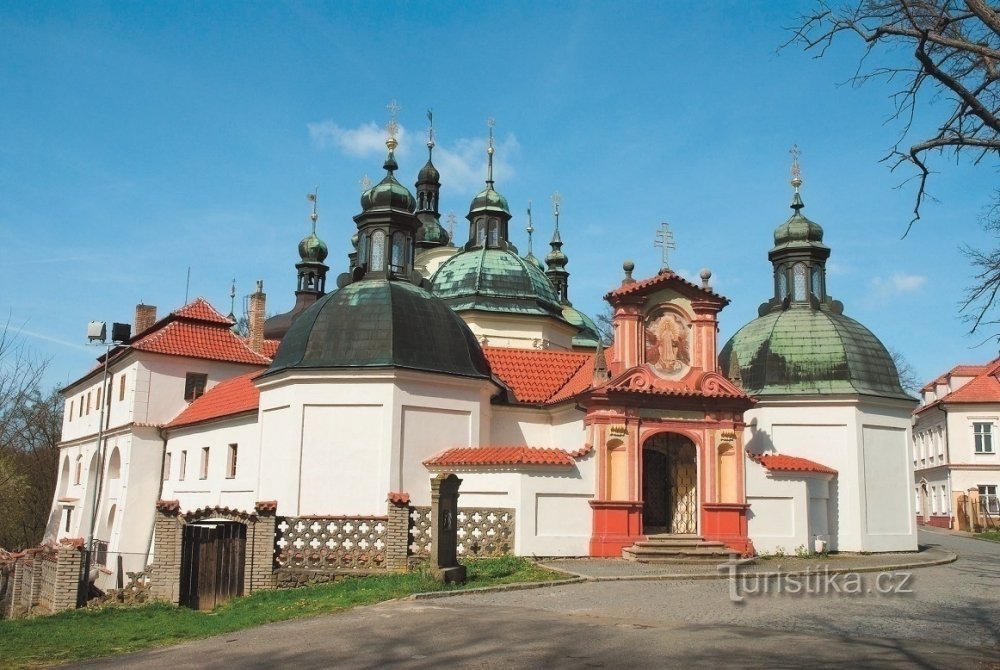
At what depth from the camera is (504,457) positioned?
21.5 meters

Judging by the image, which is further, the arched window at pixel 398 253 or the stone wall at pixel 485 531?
the arched window at pixel 398 253

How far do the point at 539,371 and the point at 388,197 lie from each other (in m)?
6.90

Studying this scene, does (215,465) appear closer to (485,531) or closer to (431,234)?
(485,531)

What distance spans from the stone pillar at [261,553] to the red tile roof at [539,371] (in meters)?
9.07

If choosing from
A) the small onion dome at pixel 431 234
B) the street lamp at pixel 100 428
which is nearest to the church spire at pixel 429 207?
the small onion dome at pixel 431 234

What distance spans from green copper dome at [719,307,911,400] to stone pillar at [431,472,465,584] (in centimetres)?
1116

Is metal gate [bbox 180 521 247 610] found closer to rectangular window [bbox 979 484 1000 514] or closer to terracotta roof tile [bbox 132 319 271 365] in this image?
terracotta roof tile [bbox 132 319 271 365]

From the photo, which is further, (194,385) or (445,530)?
(194,385)

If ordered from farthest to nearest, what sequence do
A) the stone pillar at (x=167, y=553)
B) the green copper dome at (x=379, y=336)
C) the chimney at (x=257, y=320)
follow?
the chimney at (x=257, y=320) → the green copper dome at (x=379, y=336) → the stone pillar at (x=167, y=553)

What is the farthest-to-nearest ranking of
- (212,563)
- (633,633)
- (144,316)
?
(144,316)
(212,563)
(633,633)

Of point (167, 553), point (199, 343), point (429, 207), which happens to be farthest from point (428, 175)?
point (167, 553)

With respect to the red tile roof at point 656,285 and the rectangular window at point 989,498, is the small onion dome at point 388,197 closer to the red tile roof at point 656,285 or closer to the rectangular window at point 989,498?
the red tile roof at point 656,285

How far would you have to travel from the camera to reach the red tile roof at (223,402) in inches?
1086

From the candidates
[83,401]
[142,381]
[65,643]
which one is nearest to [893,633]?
[65,643]
